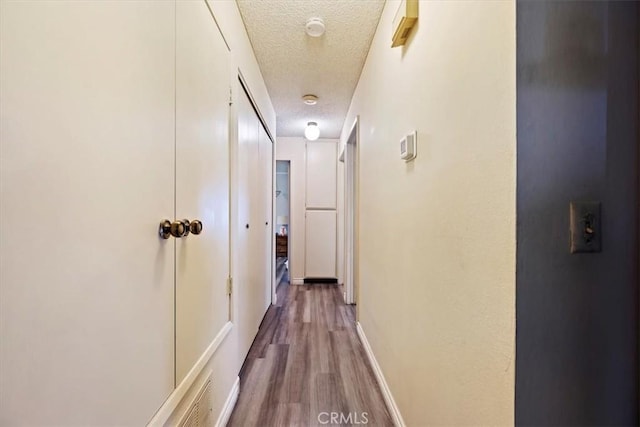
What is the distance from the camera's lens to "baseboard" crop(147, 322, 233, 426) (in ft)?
2.71

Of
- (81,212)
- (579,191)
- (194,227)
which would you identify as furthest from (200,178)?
(579,191)

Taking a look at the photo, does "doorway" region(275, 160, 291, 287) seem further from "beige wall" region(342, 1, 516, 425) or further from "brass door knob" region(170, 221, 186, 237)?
A: "brass door knob" region(170, 221, 186, 237)

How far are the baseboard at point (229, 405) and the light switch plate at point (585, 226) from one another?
1.63m

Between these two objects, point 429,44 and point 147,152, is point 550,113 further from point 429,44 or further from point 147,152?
point 147,152

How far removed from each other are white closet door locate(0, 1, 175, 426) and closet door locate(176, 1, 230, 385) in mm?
139

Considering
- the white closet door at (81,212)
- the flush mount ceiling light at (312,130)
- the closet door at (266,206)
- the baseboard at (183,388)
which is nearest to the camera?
the white closet door at (81,212)

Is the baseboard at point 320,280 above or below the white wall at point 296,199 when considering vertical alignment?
below

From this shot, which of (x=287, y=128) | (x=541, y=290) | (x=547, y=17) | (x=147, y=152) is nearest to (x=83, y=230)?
(x=147, y=152)

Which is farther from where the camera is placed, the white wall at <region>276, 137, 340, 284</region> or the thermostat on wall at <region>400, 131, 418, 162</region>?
the white wall at <region>276, 137, 340, 284</region>

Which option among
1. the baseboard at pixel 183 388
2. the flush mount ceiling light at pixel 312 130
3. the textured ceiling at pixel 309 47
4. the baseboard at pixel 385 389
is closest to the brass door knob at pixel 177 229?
the baseboard at pixel 183 388

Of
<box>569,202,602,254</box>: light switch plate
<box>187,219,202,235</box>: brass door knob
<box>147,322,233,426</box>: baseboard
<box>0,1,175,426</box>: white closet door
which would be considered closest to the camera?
<box>0,1,175,426</box>: white closet door

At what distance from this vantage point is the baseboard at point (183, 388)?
0.83 m

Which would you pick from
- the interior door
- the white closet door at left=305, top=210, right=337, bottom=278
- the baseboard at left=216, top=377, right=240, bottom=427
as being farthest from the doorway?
the baseboard at left=216, top=377, right=240, bottom=427

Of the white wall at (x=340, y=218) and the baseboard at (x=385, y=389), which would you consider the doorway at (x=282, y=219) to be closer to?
the white wall at (x=340, y=218)
